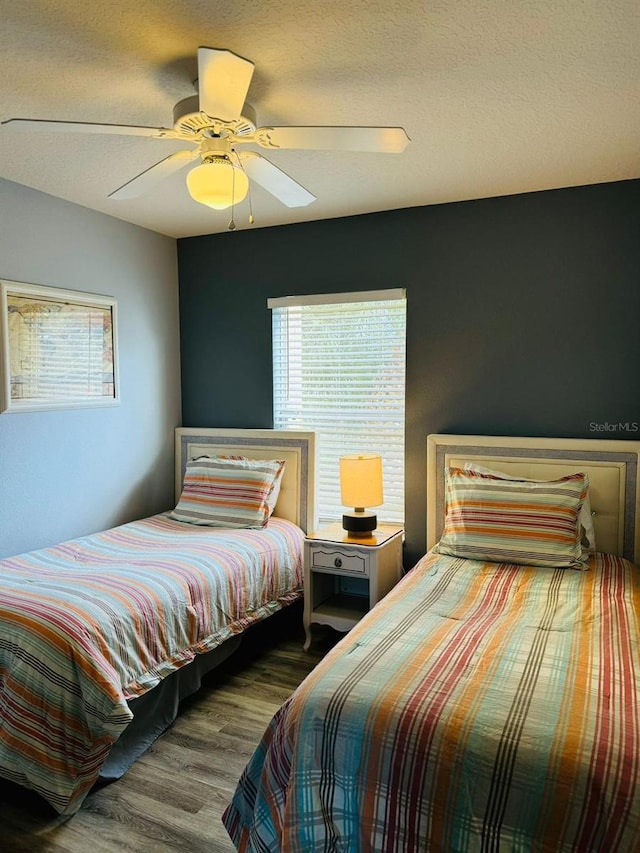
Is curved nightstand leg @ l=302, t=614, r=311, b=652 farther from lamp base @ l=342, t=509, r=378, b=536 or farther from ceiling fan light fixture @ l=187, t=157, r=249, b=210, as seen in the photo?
ceiling fan light fixture @ l=187, t=157, r=249, b=210

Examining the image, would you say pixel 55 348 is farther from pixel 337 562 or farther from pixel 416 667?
pixel 416 667

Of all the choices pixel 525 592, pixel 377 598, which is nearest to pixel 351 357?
pixel 377 598

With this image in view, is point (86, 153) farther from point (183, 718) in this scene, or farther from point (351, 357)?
point (183, 718)

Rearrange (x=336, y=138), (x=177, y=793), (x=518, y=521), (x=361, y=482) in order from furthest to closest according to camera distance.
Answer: (x=361, y=482)
(x=518, y=521)
(x=177, y=793)
(x=336, y=138)

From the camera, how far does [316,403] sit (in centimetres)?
386

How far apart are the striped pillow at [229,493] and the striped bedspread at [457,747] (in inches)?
61.2

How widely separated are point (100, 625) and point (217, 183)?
65.3 inches

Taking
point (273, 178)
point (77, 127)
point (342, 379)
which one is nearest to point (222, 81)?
point (77, 127)

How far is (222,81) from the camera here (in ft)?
5.18

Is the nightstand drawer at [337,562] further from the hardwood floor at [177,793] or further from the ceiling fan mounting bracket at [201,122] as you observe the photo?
the ceiling fan mounting bracket at [201,122]

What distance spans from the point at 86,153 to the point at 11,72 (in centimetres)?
68

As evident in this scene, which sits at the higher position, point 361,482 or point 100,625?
point 361,482

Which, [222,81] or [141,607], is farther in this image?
[141,607]

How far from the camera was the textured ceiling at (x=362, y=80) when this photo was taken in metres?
1.62
